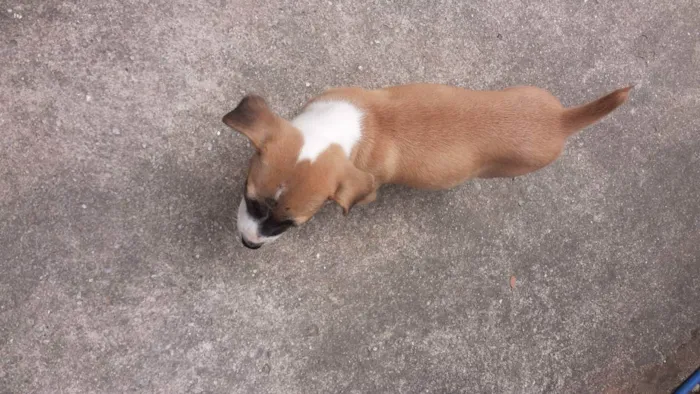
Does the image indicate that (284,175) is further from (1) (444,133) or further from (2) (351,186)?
(1) (444,133)

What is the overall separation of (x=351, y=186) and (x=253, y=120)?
2.13ft

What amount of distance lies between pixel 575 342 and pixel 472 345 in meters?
0.97

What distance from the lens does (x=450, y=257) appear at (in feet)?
13.6

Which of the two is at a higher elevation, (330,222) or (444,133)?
(444,133)

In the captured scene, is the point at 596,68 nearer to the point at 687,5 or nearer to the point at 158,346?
the point at 687,5

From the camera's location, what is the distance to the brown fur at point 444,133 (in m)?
2.91

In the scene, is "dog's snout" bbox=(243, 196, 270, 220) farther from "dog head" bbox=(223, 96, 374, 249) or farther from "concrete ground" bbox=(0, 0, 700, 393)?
"concrete ground" bbox=(0, 0, 700, 393)

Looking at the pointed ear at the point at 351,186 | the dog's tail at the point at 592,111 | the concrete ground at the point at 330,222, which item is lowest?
the concrete ground at the point at 330,222

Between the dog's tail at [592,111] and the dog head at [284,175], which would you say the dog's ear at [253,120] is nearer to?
the dog head at [284,175]

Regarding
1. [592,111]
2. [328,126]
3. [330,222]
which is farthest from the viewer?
[330,222]

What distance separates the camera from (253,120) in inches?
109

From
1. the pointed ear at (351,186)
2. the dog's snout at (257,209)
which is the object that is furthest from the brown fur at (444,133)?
the dog's snout at (257,209)

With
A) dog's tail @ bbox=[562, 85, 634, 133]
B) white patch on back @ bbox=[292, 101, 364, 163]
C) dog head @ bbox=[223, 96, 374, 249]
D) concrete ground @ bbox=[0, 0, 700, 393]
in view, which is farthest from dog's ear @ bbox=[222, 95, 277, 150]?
dog's tail @ bbox=[562, 85, 634, 133]

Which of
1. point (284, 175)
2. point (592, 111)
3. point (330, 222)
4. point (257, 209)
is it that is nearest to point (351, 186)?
point (284, 175)
